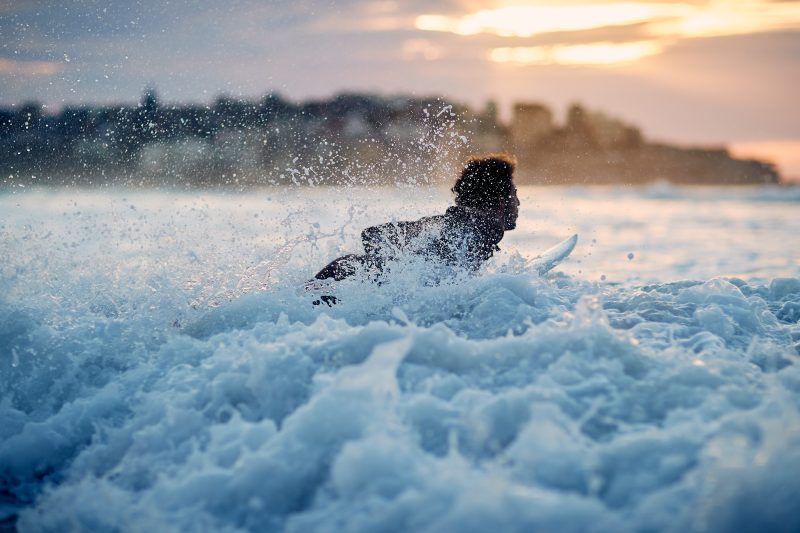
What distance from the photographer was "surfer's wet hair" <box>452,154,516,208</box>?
607cm

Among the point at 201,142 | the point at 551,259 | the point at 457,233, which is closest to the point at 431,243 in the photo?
the point at 457,233

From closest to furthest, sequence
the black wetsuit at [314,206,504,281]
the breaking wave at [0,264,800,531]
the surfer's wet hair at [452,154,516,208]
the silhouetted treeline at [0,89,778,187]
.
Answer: the breaking wave at [0,264,800,531] → the black wetsuit at [314,206,504,281] → the surfer's wet hair at [452,154,516,208] → the silhouetted treeline at [0,89,778,187]

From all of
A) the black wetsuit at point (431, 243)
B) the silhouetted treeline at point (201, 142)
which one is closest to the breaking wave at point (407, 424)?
the black wetsuit at point (431, 243)

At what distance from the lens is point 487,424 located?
3.28 metres

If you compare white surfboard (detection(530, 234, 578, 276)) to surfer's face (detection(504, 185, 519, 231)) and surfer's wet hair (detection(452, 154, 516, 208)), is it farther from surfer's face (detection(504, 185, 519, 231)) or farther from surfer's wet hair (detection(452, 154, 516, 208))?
surfer's wet hair (detection(452, 154, 516, 208))

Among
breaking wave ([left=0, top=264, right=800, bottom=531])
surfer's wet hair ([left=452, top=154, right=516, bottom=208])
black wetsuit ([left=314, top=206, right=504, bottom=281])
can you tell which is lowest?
breaking wave ([left=0, top=264, right=800, bottom=531])

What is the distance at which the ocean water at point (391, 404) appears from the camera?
2.83 metres

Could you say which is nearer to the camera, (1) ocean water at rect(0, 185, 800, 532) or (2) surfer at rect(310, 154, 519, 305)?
(1) ocean water at rect(0, 185, 800, 532)

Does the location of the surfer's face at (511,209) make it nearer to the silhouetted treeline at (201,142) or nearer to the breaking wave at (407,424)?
the breaking wave at (407,424)

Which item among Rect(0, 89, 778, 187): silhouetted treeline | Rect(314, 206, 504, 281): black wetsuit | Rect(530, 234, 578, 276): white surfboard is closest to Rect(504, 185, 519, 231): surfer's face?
Rect(314, 206, 504, 281): black wetsuit

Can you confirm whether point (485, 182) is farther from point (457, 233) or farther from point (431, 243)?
point (431, 243)

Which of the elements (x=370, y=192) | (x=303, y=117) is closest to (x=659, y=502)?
(x=370, y=192)

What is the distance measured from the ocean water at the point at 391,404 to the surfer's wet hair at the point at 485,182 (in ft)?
2.00

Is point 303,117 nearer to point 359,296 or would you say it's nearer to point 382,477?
point 359,296
